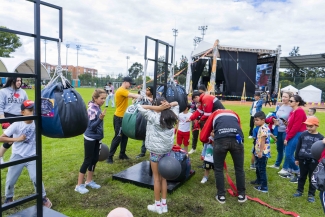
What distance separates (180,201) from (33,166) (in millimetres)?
2022

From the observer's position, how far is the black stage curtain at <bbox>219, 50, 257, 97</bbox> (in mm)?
20469

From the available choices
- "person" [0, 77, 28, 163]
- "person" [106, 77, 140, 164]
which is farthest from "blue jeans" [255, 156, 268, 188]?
"person" [0, 77, 28, 163]

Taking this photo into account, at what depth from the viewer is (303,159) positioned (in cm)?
386

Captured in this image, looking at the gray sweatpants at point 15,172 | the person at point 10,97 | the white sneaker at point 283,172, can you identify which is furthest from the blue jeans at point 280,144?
the person at point 10,97

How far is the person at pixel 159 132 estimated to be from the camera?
10.5ft

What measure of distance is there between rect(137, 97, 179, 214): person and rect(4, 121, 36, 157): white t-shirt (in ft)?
4.36

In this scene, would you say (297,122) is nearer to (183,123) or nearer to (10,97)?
Answer: (183,123)

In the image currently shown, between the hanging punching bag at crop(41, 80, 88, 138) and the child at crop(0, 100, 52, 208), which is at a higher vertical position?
the hanging punching bag at crop(41, 80, 88, 138)

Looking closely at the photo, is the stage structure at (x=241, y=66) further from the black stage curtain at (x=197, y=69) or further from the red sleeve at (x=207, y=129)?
the red sleeve at (x=207, y=129)

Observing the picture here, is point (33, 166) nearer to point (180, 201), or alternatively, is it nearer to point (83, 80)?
point (180, 201)

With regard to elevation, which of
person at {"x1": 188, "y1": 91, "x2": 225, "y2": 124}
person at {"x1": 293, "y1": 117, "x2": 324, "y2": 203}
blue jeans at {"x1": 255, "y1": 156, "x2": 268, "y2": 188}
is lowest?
blue jeans at {"x1": 255, "y1": 156, "x2": 268, "y2": 188}

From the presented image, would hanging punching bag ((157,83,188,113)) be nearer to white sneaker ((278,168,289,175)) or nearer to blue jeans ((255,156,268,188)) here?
blue jeans ((255,156,268,188))

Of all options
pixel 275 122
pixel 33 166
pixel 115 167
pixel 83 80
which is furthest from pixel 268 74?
pixel 83 80

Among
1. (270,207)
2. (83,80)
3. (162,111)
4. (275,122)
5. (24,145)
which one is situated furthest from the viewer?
(83,80)
